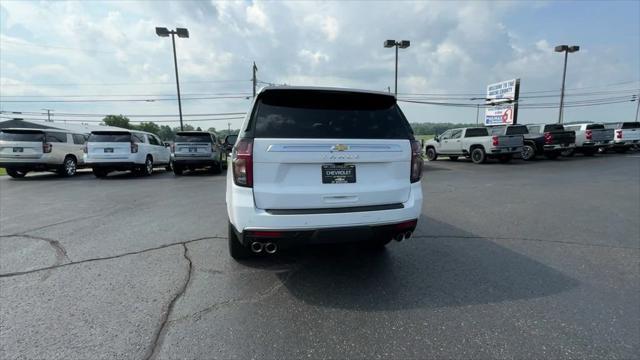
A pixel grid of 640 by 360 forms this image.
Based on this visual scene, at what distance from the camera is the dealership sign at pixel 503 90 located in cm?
2630

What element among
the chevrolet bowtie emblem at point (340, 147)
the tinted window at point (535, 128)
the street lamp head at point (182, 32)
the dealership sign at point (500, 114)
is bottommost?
the chevrolet bowtie emblem at point (340, 147)

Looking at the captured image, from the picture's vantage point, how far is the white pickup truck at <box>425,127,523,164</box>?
55.8 ft

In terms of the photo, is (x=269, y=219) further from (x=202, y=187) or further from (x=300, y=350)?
(x=202, y=187)

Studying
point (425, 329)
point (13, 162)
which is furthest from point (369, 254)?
point (13, 162)

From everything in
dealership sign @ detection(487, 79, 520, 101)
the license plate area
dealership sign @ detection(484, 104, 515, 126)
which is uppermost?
dealership sign @ detection(487, 79, 520, 101)

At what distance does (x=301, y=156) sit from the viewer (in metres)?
2.99

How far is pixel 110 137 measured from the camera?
12805mm

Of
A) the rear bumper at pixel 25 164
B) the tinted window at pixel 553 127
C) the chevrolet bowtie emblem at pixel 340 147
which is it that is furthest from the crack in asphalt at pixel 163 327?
the tinted window at pixel 553 127

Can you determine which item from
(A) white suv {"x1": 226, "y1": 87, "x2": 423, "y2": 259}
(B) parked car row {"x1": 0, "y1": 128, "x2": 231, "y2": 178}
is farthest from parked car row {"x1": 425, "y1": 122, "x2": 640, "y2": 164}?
(A) white suv {"x1": 226, "y1": 87, "x2": 423, "y2": 259}

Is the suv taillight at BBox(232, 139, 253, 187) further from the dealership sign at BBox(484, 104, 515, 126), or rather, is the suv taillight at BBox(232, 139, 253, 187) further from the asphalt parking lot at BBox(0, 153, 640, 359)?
the dealership sign at BBox(484, 104, 515, 126)

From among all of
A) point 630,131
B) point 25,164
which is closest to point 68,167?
point 25,164

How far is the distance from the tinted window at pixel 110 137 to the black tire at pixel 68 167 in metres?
2.13

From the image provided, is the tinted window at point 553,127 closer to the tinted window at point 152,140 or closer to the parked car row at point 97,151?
the parked car row at point 97,151

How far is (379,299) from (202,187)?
324 inches
